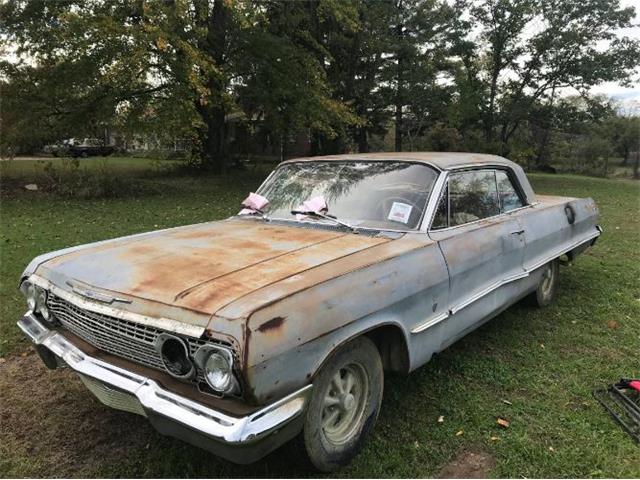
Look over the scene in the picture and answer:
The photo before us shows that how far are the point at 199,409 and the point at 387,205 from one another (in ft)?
6.61

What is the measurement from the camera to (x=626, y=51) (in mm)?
20469

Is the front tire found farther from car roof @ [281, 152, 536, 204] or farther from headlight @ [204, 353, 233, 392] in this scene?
car roof @ [281, 152, 536, 204]

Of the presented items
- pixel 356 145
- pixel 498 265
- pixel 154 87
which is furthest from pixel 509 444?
pixel 356 145

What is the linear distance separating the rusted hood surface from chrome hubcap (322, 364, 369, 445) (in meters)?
0.61

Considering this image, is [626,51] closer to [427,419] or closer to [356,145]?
[356,145]

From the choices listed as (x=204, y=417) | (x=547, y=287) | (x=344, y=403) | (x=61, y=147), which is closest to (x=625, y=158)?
(x=61, y=147)

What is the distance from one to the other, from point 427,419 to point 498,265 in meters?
1.33

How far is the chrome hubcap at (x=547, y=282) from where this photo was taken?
4972mm

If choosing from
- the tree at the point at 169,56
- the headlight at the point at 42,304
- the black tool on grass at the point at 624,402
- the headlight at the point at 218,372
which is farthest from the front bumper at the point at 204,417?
the tree at the point at 169,56

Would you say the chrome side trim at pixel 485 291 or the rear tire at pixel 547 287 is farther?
the rear tire at pixel 547 287

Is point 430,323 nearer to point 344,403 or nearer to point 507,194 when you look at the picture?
point 344,403

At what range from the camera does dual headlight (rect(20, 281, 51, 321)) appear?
120 inches

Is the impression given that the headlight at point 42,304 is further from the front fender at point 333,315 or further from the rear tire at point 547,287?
the rear tire at point 547,287

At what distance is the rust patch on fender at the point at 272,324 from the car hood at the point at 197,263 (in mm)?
211
